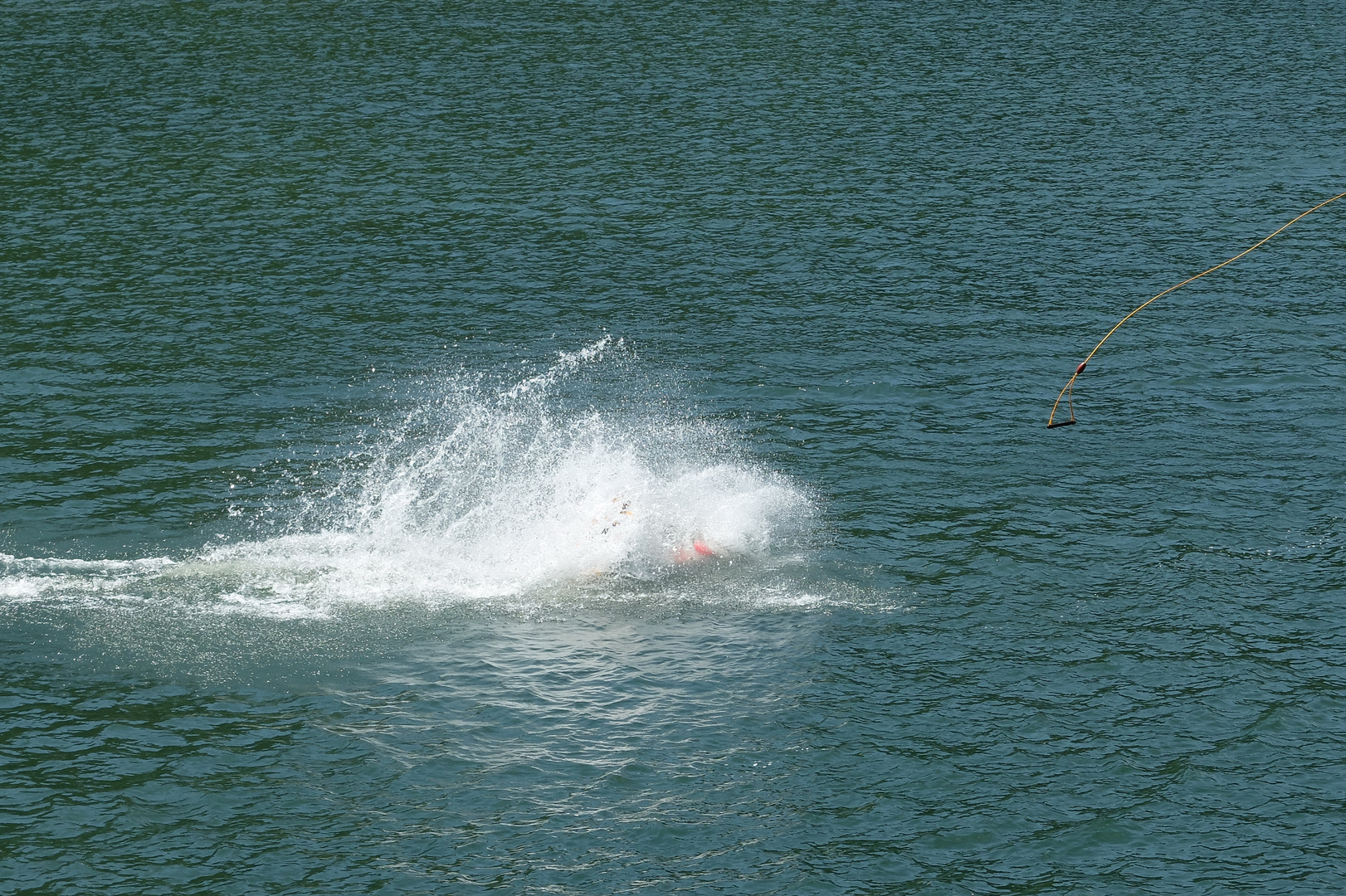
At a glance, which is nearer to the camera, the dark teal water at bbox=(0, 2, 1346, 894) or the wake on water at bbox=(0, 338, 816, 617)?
the dark teal water at bbox=(0, 2, 1346, 894)

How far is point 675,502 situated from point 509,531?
3553 mm

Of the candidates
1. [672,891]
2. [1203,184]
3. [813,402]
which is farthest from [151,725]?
[1203,184]

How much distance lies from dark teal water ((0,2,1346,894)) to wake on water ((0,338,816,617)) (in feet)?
0.42

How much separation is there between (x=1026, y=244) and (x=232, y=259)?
25803 mm

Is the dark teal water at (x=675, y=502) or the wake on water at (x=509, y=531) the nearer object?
the dark teal water at (x=675, y=502)

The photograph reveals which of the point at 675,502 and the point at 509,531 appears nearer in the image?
the point at 509,531

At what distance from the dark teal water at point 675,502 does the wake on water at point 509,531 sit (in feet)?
0.42

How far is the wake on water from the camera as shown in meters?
30.4

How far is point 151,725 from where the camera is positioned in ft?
86.6

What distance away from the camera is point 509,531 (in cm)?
3281

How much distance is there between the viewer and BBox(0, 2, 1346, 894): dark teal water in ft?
79.0

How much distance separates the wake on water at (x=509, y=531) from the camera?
30.4 metres

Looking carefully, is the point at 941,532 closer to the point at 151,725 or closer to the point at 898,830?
the point at 898,830

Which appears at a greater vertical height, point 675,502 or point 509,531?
point 675,502
